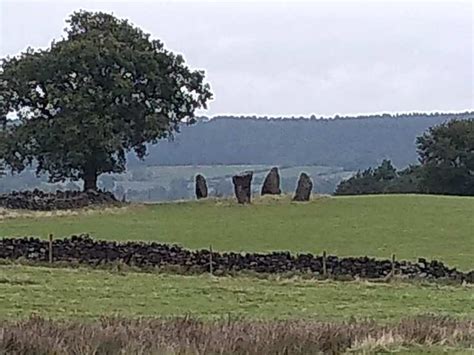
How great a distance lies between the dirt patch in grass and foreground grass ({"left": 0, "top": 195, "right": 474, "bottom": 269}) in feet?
60.7

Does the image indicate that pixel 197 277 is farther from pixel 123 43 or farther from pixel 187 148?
pixel 187 148

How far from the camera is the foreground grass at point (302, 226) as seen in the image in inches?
1469

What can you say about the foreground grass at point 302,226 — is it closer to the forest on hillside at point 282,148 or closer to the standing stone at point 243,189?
the standing stone at point 243,189

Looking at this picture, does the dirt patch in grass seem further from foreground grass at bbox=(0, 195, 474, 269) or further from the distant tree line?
the distant tree line

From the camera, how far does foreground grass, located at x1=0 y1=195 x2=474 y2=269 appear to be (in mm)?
37312

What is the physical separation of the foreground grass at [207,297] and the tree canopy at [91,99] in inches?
1048

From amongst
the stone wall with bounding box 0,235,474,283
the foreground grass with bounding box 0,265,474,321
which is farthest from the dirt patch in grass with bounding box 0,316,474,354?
the stone wall with bounding box 0,235,474,283

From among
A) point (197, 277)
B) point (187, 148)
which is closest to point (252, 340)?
point (197, 277)

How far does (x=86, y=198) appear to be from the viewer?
5456 cm

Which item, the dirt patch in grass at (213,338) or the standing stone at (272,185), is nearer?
the dirt patch in grass at (213,338)

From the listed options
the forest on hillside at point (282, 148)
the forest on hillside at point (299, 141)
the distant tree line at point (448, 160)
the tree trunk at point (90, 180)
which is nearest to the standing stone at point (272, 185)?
the tree trunk at point (90, 180)

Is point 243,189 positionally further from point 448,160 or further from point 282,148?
point 282,148

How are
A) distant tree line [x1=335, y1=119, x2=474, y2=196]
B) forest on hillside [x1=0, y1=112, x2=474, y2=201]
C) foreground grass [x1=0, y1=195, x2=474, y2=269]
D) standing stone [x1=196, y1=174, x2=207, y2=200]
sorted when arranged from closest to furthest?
foreground grass [x1=0, y1=195, x2=474, y2=269], standing stone [x1=196, y1=174, x2=207, y2=200], distant tree line [x1=335, y1=119, x2=474, y2=196], forest on hillside [x1=0, y1=112, x2=474, y2=201]

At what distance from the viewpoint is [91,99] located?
182 ft
